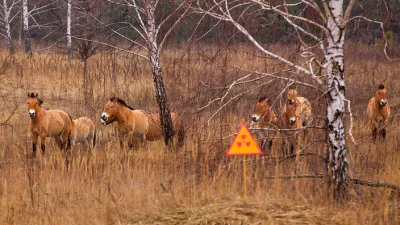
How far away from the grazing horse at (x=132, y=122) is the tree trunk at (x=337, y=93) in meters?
5.88

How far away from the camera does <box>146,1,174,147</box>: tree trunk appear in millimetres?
13898

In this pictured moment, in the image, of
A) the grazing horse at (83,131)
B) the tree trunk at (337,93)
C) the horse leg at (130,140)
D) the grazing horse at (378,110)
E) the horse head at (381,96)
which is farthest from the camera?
the grazing horse at (83,131)

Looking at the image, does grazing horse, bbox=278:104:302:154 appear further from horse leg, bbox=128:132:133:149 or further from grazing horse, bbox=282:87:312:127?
horse leg, bbox=128:132:133:149

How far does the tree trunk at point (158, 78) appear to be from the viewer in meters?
13.9

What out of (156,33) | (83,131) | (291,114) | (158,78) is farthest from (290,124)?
(83,131)

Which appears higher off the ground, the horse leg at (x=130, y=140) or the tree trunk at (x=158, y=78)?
the tree trunk at (x=158, y=78)

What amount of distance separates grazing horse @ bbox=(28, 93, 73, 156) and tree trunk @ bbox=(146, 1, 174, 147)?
248cm

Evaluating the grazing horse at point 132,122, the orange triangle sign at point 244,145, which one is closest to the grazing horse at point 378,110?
the grazing horse at point 132,122

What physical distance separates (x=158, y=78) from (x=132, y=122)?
1.38m

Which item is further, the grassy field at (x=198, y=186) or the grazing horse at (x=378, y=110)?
the grazing horse at (x=378, y=110)

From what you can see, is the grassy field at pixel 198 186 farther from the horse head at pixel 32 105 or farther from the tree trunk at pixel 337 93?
the horse head at pixel 32 105

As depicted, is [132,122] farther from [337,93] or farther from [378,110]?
[337,93]

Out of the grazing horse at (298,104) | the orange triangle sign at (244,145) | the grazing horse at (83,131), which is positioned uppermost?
the grazing horse at (298,104)

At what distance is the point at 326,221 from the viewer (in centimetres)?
784
